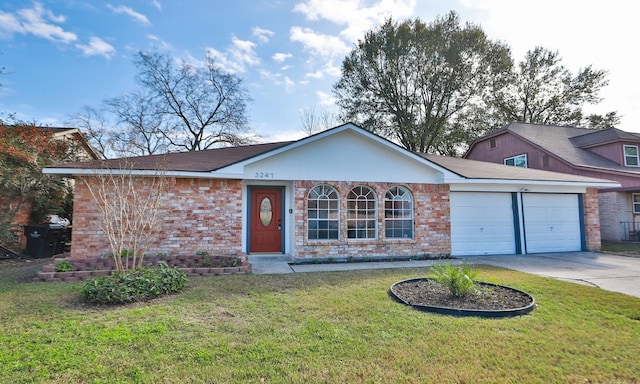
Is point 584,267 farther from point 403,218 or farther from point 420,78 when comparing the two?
point 420,78

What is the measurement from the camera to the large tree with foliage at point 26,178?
10648mm

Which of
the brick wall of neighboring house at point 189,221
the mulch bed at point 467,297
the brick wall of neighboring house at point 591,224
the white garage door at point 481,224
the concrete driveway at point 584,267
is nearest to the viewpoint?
the mulch bed at point 467,297

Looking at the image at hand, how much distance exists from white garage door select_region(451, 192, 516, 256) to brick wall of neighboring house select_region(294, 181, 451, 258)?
1.48 feet

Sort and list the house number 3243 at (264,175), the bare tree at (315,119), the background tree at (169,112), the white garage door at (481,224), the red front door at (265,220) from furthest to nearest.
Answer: the bare tree at (315,119), the background tree at (169,112), the white garage door at (481,224), the red front door at (265,220), the house number 3243 at (264,175)

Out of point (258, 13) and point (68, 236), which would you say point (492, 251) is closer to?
point (258, 13)

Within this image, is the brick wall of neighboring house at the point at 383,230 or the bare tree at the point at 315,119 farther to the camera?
the bare tree at the point at 315,119

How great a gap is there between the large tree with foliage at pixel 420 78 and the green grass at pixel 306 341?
790 inches

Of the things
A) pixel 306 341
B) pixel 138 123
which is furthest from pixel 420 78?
pixel 306 341

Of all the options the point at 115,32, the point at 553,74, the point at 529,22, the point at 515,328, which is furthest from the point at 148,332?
the point at 553,74

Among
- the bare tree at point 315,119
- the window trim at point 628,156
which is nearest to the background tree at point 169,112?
the bare tree at point 315,119

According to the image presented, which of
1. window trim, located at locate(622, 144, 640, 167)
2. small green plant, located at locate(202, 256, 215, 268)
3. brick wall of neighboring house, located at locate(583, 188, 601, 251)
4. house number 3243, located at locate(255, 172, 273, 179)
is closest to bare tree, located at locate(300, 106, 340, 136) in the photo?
house number 3243, located at locate(255, 172, 273, 179)

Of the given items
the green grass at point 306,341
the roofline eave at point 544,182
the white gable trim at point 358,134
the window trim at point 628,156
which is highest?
the window trim at point 628,156

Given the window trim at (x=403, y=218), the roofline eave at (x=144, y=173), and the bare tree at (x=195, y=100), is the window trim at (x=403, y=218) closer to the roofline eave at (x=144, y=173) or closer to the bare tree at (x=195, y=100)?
the roofline eave at (x=144, y=173)

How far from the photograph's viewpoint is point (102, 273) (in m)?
7.00
